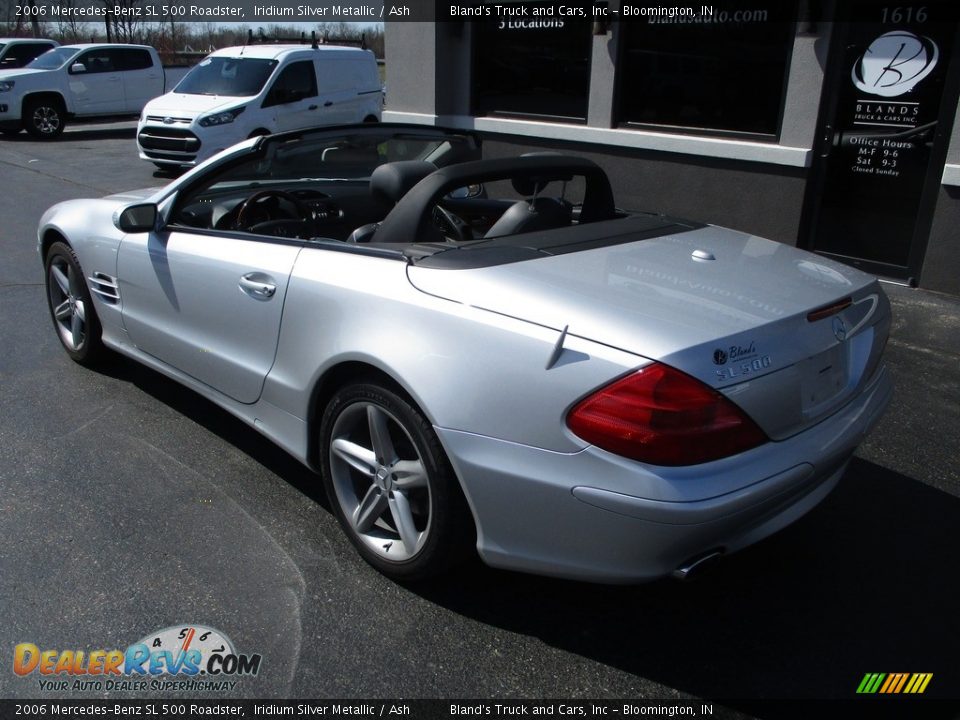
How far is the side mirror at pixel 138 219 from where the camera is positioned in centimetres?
378

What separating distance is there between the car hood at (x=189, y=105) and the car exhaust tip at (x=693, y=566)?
12.0 metres

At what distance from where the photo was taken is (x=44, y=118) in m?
17.8

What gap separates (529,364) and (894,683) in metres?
1.44

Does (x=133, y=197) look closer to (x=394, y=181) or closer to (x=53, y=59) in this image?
(x=394, y=181)

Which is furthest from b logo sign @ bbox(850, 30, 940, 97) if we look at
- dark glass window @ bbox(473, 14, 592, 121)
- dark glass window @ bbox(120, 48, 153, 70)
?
dark glass window @ bbox(120, 48, 153, 70)

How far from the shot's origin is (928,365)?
518cm

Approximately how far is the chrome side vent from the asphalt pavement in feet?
2.11

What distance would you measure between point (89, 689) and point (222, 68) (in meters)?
12.9

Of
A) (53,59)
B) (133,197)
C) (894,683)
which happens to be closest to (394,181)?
(133,197)

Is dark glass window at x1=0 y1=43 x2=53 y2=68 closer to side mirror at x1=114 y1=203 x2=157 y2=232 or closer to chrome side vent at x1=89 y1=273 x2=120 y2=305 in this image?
chrome side vent at x1=89 y1=273 x2=120 y2=305

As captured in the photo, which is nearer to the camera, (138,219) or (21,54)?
(138,219)

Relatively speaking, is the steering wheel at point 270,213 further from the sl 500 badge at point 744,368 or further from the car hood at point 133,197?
the sl 500 badge at point 744,368

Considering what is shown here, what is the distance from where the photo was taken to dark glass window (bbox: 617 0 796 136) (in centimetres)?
755

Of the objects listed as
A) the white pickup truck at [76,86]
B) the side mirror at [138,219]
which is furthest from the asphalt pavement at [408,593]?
the white pickup truck at [76,86]
